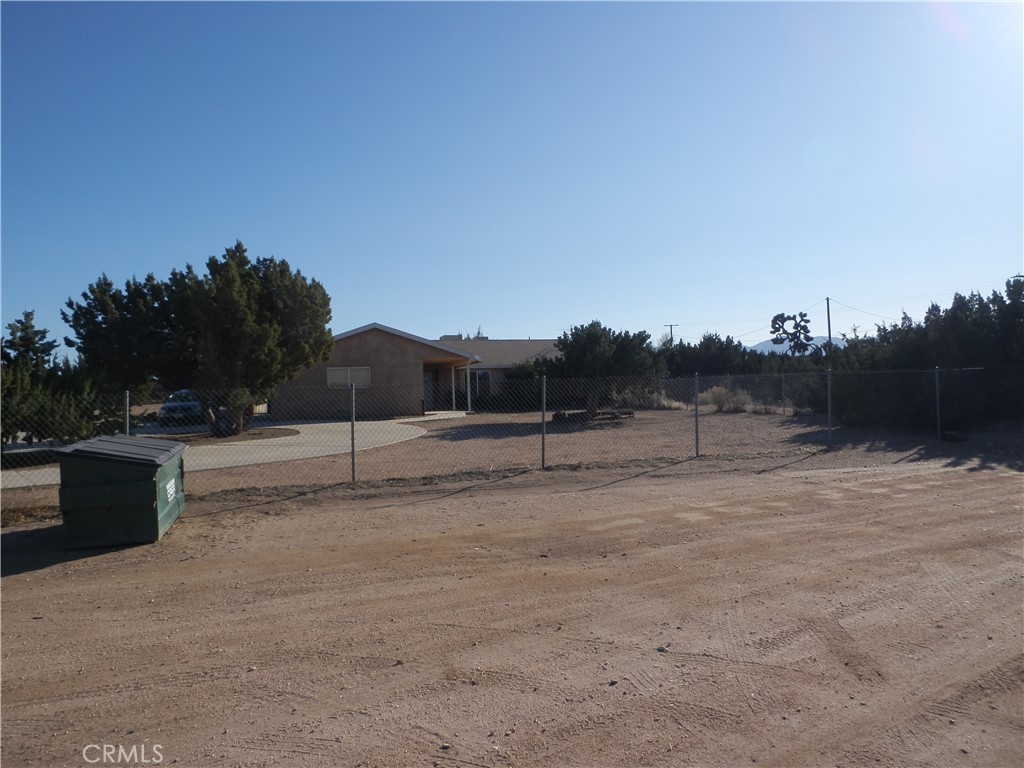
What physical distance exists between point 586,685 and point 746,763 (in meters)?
1.12

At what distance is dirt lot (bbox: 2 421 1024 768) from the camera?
415 centimetres

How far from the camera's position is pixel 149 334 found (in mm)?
24031

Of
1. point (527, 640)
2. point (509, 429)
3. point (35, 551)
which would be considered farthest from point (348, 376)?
point (527, 640)

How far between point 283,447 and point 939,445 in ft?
50.6

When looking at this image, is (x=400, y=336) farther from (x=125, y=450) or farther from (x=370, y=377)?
(x=125, y=450)

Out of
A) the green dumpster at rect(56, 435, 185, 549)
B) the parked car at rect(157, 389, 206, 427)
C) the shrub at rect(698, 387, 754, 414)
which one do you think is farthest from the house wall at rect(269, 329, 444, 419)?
the green dumpster at rect(56, 435, 185, 549)

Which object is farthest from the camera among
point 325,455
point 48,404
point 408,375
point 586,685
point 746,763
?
point 408,375

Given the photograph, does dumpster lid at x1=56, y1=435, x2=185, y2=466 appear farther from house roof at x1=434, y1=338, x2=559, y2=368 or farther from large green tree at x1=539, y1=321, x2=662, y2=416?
house roof at x1=434, y1=338, x2=559, y2=368

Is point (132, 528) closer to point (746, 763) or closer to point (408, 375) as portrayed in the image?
point (746, 763)

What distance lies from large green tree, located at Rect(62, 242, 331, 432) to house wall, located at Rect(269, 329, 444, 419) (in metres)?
6.25

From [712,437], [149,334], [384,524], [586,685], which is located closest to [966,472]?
[712,437]

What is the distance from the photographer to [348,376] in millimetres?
32031

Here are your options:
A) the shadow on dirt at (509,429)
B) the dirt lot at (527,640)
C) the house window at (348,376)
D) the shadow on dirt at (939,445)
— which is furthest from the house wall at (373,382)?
the dirt lot at (527,640)

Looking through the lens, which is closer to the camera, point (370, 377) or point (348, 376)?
point (348, 376)
